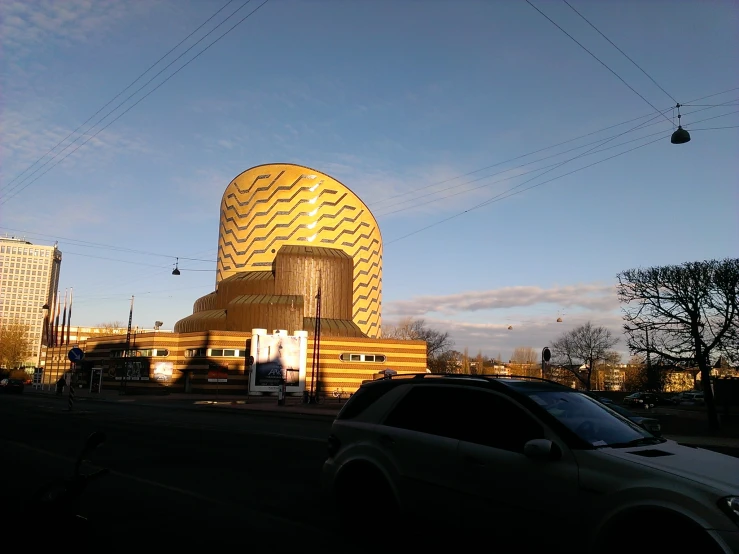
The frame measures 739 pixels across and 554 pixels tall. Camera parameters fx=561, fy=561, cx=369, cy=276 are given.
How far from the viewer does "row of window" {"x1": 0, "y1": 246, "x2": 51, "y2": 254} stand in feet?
302

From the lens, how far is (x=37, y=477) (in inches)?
335

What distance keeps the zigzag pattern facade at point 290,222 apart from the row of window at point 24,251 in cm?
3811

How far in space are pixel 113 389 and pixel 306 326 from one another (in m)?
22.7

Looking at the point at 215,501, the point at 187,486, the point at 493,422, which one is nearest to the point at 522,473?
the point at 493,422

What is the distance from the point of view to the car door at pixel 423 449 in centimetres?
486

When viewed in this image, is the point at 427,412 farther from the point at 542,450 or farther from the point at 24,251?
the point at 24,251

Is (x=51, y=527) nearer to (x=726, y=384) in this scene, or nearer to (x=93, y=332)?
(x=726, y=384)

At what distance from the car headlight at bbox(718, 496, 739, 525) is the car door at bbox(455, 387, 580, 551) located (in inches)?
36.0

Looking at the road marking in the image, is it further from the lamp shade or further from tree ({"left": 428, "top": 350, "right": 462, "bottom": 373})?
tree ({"left": 428, "top": 350, "right": 462, "bottom": 373})

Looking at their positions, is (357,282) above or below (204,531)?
above

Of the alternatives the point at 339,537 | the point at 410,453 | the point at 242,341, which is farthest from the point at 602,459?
the point at 242,341

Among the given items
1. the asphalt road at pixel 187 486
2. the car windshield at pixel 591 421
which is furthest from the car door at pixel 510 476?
the asphalt road at pixel 187 486

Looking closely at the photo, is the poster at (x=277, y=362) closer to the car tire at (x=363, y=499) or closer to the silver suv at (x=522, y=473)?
the car tire at (x=363, y=499)

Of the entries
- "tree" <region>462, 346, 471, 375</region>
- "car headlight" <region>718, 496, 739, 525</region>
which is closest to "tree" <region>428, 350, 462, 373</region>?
"tree" <region>462, 346, 471, 375</region>
